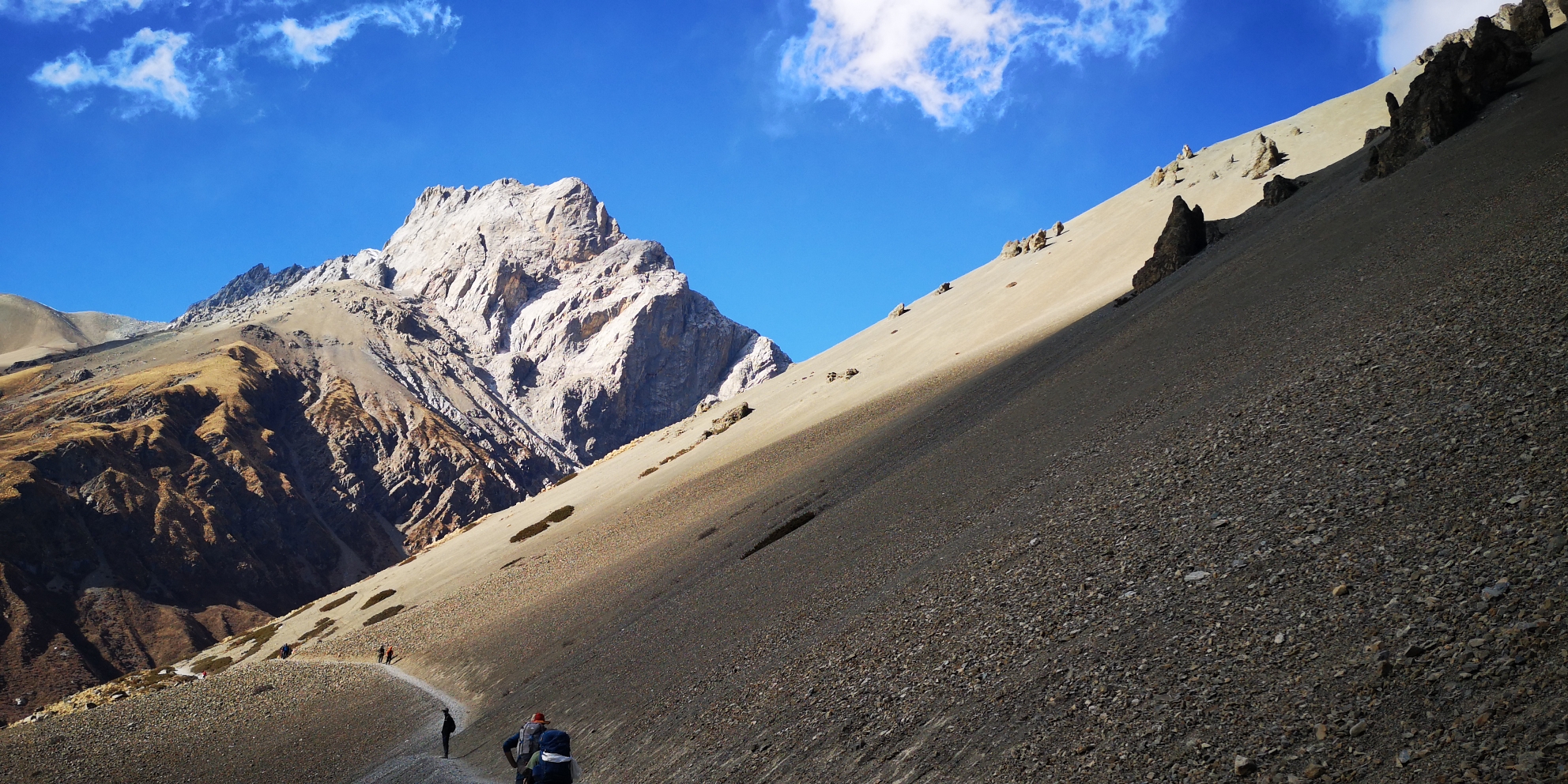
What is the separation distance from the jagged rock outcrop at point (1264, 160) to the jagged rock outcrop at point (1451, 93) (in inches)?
1402

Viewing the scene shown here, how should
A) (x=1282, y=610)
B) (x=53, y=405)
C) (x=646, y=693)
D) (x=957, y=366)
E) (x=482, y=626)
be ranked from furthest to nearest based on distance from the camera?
1. (x=53, y=405)
2. (x=957, y=366)
3. (x=482, y=626)
4. (x=646, y=693)
5. (x=1282, y=610)

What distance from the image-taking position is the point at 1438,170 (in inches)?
1254

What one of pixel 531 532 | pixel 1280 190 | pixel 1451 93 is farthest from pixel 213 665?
pixel 1451 93

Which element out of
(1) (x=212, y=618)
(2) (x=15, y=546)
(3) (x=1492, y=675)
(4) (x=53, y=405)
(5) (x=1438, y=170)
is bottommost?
(3) (x=1492, y=675)

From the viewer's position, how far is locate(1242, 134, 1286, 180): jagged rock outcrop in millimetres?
74188

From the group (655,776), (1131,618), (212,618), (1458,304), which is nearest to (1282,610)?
(1131,618)

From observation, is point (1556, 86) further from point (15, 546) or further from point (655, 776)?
point (15, 546)

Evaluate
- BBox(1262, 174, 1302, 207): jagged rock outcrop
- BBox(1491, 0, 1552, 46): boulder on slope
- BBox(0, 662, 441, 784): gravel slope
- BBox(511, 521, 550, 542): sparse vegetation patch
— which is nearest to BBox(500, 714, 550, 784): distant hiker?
BBox(0, 662, 441, 784): gravel slope

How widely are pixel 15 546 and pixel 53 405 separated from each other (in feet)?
154

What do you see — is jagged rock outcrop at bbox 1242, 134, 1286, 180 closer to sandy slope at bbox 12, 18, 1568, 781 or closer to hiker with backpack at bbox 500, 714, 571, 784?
sandy slope at bbox 12, 18, 1568, 781

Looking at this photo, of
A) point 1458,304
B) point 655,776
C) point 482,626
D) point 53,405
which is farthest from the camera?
point 53,405

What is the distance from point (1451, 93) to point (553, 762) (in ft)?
146

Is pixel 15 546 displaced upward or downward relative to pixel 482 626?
upward

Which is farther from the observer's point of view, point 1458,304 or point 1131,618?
point 1458,304
